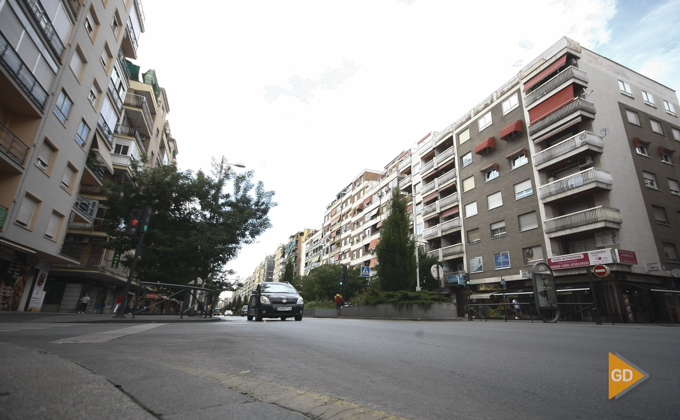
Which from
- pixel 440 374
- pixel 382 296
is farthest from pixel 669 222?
pixel 440 374

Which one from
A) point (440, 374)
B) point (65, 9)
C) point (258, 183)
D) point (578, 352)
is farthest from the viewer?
point (258, 183)

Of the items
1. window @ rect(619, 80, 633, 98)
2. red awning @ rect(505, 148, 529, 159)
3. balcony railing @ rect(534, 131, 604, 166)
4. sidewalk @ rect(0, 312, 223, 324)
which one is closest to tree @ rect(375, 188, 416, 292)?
balcony railing @ rect(534, 131, 604, 166)

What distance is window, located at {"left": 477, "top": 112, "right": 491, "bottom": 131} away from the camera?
117 feet

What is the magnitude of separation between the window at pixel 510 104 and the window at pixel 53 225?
34557mm

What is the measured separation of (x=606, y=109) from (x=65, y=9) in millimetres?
35205

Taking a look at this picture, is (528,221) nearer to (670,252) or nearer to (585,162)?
(585,162)

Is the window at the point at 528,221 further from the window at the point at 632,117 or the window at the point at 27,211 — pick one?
the window at the point at 27,211

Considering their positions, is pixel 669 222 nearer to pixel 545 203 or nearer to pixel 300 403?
pixel 545 203

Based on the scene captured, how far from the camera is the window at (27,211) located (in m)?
16.0

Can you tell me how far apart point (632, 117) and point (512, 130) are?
361 inches

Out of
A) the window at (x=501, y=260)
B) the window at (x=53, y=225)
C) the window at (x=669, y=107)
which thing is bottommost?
the window at (x=53, y=225)

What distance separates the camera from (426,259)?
124ft

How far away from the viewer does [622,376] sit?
3162mm

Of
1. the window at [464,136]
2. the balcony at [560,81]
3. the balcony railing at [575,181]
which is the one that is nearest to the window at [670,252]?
the balcony railing at [575,181]
